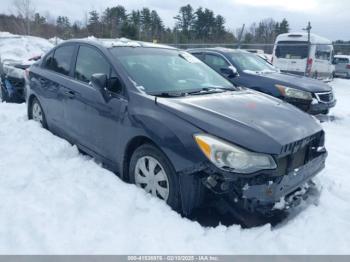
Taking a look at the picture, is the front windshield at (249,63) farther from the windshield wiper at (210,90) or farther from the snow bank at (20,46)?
the snow bank at (20,46)

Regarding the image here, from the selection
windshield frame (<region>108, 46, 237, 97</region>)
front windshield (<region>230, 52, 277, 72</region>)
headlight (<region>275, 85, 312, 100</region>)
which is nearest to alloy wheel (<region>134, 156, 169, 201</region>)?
windshield frame (<region>108, 46, 237, 97</region>)

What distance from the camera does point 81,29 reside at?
4362 cm

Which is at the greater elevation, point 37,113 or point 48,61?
point 48,61

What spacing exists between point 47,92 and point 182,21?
60567mm

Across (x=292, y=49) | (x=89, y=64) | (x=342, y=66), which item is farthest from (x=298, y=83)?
(x=342, y=66)

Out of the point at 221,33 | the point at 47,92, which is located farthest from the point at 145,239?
the point at 221,33

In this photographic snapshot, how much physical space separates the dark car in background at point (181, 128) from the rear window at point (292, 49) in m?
12.2

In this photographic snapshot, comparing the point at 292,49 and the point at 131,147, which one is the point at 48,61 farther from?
the point at 292,49

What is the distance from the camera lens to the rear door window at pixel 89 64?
3781 mm

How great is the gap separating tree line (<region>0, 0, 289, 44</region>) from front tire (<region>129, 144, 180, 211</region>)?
107 ft

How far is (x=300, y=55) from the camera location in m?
Result: 15.0

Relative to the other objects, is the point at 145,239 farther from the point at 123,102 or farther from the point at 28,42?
the point at 28,42

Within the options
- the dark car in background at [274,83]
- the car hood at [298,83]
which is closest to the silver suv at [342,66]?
the dark car in background at [274,83]

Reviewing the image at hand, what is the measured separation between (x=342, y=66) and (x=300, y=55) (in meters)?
8.28
